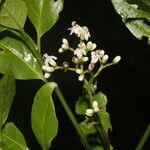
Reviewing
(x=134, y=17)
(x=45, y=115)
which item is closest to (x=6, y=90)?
(x=45, y=115)

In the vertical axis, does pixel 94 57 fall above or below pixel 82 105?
above

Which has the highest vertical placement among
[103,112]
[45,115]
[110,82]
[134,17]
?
[134,17]

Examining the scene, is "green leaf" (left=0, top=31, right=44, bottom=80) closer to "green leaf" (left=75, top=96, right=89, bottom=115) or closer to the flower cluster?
the flower cluster

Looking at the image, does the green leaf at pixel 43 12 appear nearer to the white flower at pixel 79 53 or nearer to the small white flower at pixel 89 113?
the white flower at pixel 79 53

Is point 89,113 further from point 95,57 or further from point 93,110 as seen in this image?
point 95,57

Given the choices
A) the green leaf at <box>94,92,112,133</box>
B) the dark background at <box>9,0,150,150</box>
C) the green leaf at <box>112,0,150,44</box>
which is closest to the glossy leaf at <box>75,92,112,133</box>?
the green leaf at <box>94,92,112,133</box>

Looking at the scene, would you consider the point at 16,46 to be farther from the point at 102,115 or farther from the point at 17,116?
the point at 17,116

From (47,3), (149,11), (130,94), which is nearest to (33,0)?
(47,3)

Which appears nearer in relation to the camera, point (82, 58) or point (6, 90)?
point (6, 90)
